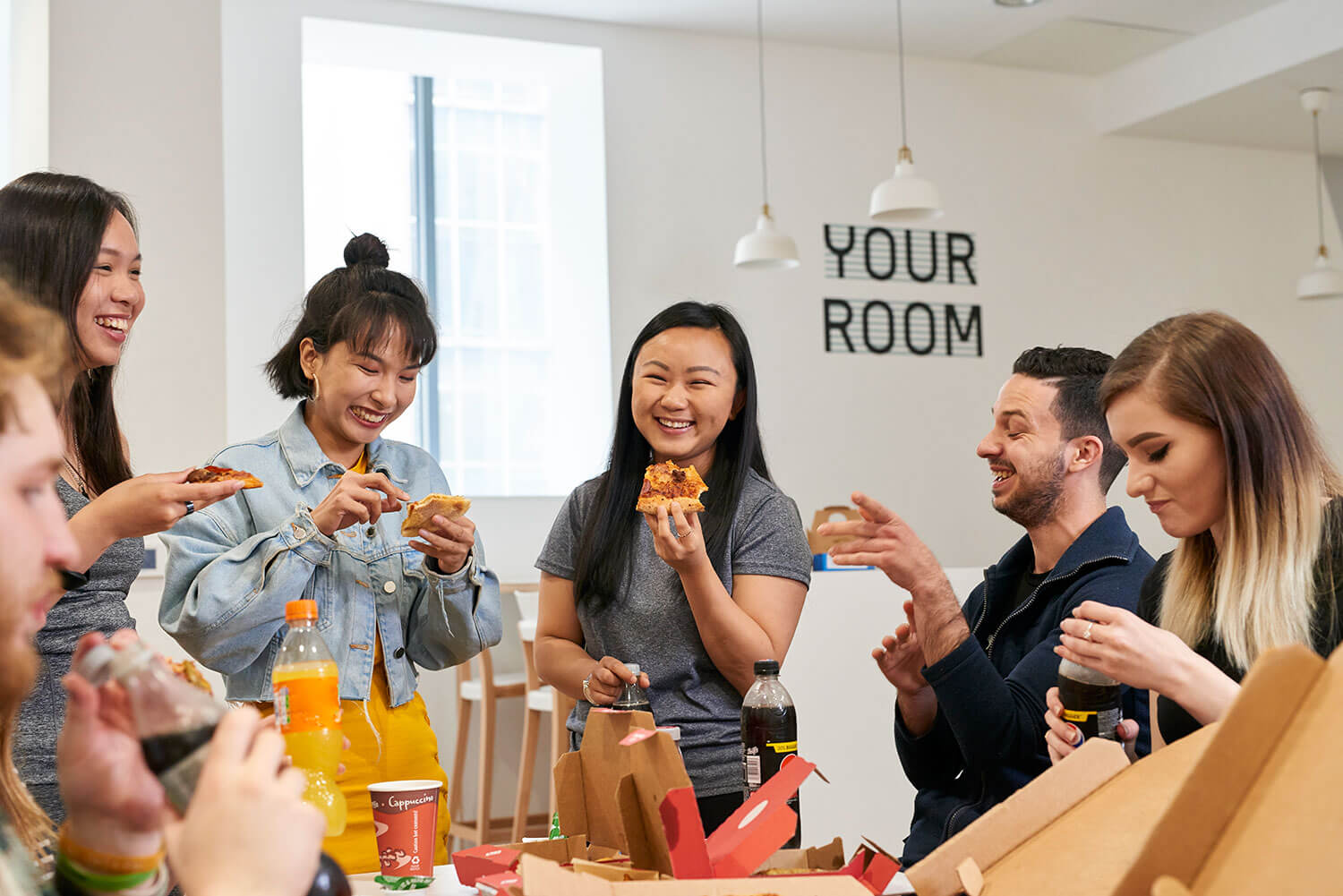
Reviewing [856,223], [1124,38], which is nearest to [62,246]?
[856,223]

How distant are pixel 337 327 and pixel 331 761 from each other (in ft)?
3.14

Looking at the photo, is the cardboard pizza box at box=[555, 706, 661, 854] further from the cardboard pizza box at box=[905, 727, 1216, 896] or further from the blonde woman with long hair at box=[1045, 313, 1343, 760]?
the blonde woman with long hair at box=[1045, 313, 1343, 760]

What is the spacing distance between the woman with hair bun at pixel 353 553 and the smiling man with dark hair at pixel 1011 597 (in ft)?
2.33

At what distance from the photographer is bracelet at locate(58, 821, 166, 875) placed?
35.1 inches

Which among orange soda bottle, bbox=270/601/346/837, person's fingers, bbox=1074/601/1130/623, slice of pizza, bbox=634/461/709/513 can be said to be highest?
slice of pizza, bbox=634/461/709/513

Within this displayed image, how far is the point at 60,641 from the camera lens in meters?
1.71

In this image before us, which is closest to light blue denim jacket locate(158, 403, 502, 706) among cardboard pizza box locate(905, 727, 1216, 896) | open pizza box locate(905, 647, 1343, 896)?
cardboard pizza box locate(905, 727, 1216, 896)

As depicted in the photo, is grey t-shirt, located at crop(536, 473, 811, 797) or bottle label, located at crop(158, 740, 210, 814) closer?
bottle label, located at crop(158, 740, 210, 814)

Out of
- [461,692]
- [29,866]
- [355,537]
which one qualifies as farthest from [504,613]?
[29,866]

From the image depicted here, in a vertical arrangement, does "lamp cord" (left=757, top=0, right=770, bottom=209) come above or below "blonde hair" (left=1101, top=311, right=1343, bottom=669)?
above

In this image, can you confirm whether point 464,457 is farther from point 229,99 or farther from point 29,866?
point 29,866

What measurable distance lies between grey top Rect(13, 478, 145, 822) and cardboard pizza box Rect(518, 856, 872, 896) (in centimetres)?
88

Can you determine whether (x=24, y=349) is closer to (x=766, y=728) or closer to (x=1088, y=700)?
(x=766, y=728)

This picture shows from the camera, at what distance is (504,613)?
18.0ft
